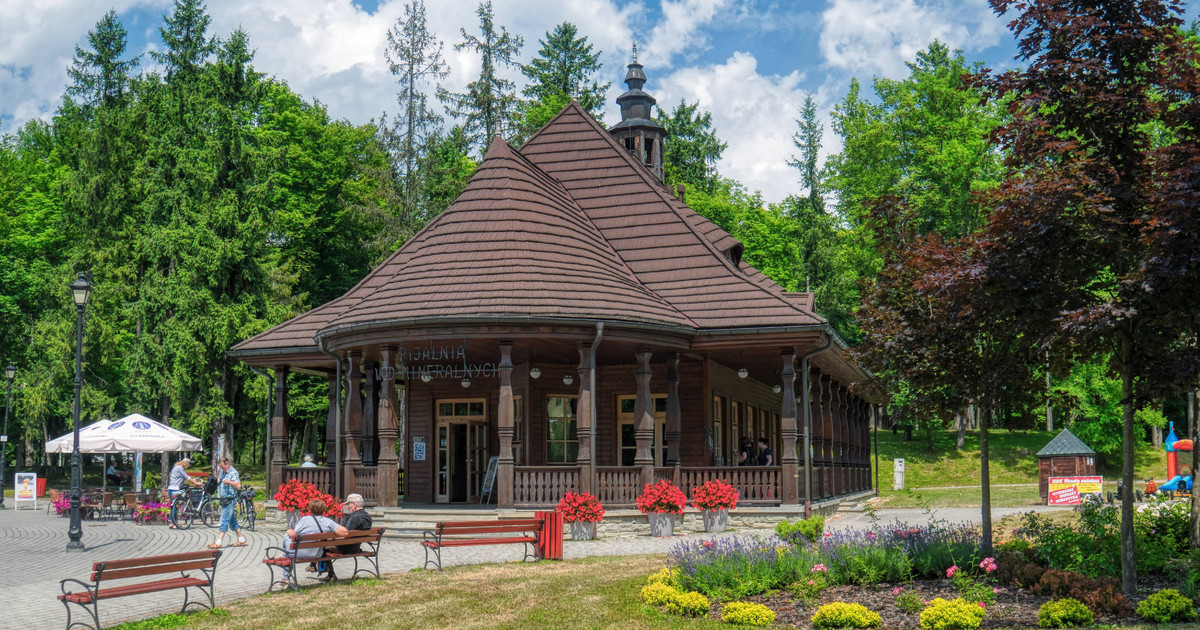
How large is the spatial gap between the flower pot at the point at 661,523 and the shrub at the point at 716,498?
0.74 metres

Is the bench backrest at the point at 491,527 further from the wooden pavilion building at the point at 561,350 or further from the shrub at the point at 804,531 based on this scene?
the wooden pavilion building at the point at 561,350

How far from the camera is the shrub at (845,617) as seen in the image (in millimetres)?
9281

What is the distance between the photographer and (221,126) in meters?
37.8

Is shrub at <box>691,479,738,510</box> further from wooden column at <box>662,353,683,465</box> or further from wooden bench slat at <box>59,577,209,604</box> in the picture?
wooden bench slat at <box>59,577,209,604</box>

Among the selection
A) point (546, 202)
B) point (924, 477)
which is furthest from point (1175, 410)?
point (546, 202)

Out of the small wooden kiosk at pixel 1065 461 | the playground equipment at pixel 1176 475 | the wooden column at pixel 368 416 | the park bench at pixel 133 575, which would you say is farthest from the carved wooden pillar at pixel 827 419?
the park bench at pixel 133 575

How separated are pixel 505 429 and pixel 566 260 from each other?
12.7 feet

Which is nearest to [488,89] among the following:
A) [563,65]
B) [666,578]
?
[563,65]

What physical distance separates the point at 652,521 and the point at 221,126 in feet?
85.6

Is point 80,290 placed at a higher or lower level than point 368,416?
higher

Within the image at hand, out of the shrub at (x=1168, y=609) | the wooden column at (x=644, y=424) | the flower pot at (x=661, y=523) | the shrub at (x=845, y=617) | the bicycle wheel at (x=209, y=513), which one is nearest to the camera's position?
the shrub at (x=1168, y=609)

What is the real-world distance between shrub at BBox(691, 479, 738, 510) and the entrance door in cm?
637

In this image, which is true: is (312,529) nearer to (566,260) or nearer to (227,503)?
(227,503)

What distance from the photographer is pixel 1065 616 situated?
29.4 feet
